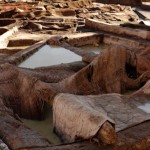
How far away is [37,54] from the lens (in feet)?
35.8

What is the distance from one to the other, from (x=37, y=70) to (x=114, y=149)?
4018 millimetres

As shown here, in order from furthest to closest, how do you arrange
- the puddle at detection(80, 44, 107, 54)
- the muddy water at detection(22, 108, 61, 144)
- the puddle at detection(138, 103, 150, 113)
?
the puddle at detection(80, 44, 107, 54) < the muddy water at detection(22, 108, 61, 144) < the puddle at detection(138, 103, 150, 113)

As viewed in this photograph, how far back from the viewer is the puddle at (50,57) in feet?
32.7

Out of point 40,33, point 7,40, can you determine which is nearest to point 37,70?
point 7,40

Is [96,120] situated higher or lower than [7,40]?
higher

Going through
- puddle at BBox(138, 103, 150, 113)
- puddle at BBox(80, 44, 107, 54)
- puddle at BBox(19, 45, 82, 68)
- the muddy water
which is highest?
puddle at BBox(138, 103, 150, 113)

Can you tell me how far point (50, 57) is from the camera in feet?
35.6

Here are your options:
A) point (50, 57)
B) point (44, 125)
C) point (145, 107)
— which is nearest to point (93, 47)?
point (50, 57)

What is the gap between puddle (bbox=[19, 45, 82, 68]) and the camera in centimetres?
997

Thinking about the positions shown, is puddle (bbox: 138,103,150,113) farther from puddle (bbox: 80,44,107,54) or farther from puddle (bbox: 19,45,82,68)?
puddle (bbox: 80,44,107,54)

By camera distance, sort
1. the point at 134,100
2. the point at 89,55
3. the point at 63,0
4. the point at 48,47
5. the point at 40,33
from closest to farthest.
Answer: the point at 134,100
the point at 89,55
the point at 48,47
the point at 40,33
the point at 63,0

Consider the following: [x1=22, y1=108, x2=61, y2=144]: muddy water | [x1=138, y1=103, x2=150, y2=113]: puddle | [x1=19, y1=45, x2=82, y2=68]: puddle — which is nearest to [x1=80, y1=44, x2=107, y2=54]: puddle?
[x1=19, y1=45, x2=82, y2=68]: puddle

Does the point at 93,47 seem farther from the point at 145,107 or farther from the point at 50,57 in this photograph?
the point at 145,107

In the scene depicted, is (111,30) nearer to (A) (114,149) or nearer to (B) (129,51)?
(B) (129,51)
